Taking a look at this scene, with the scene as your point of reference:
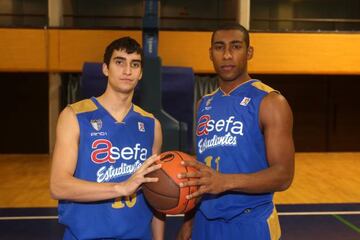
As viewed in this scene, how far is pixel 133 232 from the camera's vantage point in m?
2.78

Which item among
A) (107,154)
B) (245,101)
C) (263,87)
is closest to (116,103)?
(107,154)

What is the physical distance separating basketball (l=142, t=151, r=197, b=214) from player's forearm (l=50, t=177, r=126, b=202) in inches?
7.6

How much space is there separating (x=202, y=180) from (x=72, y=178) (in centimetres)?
69

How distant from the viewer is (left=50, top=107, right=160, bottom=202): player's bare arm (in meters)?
2.48

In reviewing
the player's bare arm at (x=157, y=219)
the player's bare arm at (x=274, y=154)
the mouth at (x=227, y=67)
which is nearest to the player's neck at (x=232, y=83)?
the mouth at (x=227, y=67)

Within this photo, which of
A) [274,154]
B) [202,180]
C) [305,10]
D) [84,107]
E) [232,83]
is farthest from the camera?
[305,10]

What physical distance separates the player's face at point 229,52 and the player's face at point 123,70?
463 millimetres

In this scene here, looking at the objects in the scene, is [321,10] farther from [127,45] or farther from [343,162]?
[127,45]

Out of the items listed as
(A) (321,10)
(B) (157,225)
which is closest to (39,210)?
(B) (157,225)

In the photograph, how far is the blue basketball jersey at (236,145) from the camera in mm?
2818

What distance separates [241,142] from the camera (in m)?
2.83

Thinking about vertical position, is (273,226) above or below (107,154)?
below

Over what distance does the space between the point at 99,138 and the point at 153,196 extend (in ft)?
1.48

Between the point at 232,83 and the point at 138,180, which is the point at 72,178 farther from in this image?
the point at 232,83
